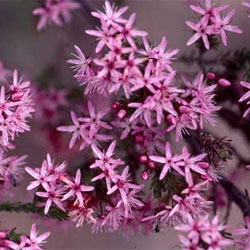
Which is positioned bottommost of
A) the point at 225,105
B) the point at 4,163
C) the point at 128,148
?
the point at 4,163

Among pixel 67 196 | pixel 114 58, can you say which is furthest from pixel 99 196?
pixel 114 58

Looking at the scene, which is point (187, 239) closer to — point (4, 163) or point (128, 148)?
point (128, 148)

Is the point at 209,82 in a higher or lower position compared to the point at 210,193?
higher

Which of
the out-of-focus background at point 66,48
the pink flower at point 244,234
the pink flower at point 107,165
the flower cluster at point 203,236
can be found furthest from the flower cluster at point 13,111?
the out-of-focus background at point 66,48

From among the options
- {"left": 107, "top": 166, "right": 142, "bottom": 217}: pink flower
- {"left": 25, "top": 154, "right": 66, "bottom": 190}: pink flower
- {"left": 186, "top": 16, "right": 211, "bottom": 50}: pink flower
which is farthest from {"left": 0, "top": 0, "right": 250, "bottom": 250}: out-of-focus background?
{"left": 107, "top": 166, "right": 142, "bottom": 217}: pink flower

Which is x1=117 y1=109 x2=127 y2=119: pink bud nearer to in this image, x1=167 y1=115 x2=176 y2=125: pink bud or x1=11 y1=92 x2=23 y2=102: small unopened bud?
x1=167 y1=115 x2=176 y2=125: pink bud

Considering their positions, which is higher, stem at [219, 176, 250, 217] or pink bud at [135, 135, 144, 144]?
pink bud at [135, 135, 144, 144]

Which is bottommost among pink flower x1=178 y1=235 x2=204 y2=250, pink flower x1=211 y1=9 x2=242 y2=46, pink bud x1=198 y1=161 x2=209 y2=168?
pink flower x1=178 y1=235 x2=204 y2=250
